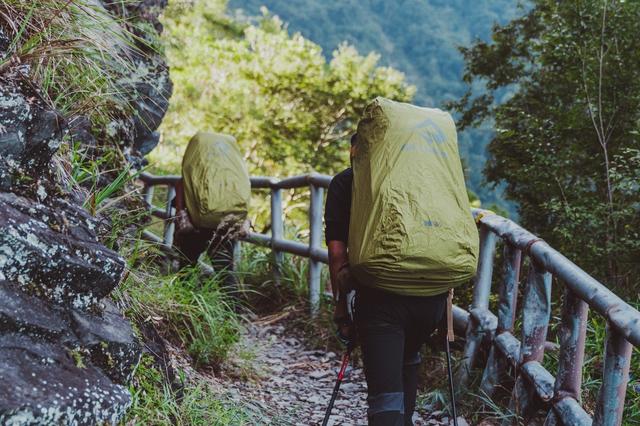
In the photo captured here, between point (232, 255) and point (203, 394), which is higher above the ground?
point (232, 255)

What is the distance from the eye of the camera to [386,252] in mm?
2451

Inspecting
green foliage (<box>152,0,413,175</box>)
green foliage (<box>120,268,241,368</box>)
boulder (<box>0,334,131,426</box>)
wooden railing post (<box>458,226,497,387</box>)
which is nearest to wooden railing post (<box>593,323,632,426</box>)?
wooden railing post (<box>458,226,497,387</box>)

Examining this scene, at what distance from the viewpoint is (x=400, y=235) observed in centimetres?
246

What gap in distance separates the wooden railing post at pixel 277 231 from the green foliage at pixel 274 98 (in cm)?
1186

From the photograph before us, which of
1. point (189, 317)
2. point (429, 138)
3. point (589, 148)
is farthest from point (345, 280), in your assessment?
point (589, 148)

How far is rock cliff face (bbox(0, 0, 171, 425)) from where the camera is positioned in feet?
6.82

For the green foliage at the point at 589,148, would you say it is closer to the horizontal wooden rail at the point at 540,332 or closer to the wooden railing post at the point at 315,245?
the wooden railing post at the point at 315,245

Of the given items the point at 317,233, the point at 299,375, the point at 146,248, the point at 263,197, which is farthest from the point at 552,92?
the point at 263,197

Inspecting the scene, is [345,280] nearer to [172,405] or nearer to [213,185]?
[172,405]

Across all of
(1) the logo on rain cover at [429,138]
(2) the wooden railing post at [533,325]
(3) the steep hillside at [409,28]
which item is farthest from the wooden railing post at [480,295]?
(3) the steep hillside at [409,28]

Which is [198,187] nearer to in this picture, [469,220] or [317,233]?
[317,233]

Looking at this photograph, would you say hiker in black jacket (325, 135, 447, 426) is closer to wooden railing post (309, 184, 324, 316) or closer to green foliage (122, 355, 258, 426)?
green foliage (122, 355, 258, 426)

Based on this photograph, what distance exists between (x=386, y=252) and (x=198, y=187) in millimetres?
2886

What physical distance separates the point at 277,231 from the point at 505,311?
3010mm
